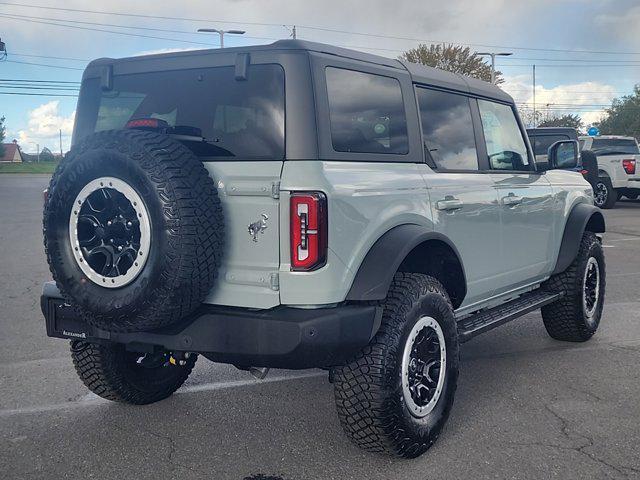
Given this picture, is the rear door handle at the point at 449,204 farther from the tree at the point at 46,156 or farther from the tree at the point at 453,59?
the tree at the point at 46,156

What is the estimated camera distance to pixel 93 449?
355cm

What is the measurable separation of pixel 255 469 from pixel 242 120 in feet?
5.43

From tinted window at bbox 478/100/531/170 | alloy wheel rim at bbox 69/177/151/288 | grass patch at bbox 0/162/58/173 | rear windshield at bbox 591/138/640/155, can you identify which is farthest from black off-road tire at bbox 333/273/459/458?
grass patch at bbox 0/162/58/173

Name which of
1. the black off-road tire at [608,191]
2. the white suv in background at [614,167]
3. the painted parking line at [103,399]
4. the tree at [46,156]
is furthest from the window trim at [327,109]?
the tree at [46,156]

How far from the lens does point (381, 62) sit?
3.74 metres

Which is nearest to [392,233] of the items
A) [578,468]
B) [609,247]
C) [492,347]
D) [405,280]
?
[405,280]

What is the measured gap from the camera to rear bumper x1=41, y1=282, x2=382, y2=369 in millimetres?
2975

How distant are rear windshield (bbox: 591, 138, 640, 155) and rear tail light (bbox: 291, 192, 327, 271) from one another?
17.7m

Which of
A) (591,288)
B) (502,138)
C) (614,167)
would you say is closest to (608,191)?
(614,167)

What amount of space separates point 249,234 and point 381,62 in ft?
4.29

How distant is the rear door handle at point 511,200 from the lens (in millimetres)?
4545

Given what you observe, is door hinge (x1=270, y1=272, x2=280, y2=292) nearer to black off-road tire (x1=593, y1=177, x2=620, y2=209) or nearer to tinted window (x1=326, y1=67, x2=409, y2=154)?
tinted window (x1=326, y1=67, x2=409, y2=154)

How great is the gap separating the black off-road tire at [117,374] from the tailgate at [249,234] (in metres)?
1.02

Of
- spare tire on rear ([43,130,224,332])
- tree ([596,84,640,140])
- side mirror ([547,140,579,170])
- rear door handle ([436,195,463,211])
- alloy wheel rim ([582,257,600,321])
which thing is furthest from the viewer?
tree ([596,84,640,140])
